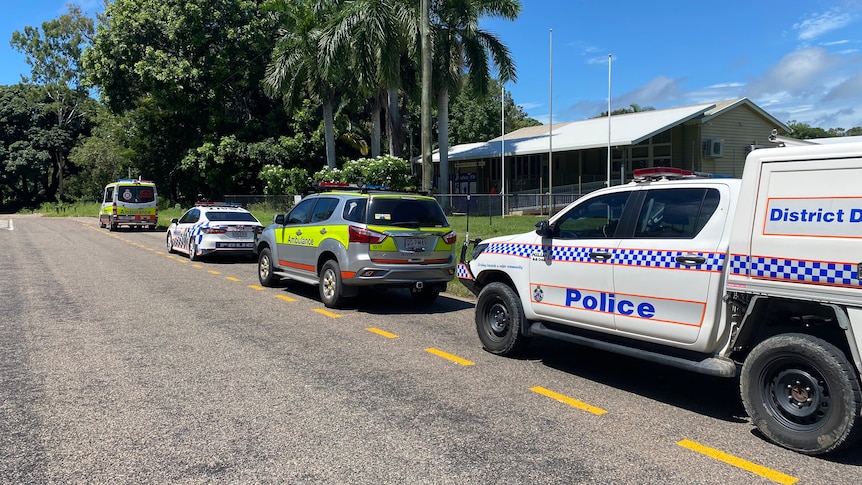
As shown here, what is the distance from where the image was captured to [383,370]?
21.4 feet

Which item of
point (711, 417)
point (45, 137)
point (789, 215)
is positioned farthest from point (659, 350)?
point (45, 137)

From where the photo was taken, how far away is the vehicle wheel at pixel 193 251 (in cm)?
1672

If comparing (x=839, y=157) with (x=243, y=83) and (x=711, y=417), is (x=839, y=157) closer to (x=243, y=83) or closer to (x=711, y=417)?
(x=711, y=417)

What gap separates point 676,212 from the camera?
5.51 meters

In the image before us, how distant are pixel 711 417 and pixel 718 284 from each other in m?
1.12

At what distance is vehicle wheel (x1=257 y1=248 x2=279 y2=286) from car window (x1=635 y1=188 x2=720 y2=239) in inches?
313

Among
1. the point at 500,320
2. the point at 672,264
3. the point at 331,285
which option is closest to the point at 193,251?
the point at 331,285

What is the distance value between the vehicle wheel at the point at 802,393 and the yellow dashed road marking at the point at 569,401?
3.71ft

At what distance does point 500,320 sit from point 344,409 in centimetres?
246

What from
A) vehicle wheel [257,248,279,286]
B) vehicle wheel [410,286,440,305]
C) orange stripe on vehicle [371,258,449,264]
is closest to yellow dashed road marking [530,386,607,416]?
orange stripe on vehicle [371,258,449,264]

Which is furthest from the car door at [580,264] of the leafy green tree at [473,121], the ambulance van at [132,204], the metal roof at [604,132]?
the leafy green tree at [473,121]

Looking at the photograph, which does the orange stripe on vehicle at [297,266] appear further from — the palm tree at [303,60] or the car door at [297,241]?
the palm tree at [303,60]

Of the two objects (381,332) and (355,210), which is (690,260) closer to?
(381,332)

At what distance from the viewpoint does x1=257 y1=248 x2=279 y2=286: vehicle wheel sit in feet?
39.9
